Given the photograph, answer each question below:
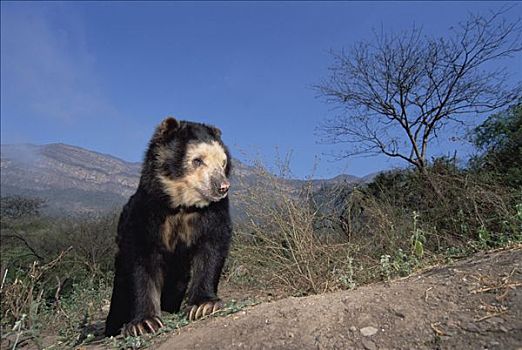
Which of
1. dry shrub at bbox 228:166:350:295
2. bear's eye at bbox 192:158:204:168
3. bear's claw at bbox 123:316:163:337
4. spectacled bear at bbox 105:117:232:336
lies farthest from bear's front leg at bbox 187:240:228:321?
dry shrub at bbox 228:166:350:295

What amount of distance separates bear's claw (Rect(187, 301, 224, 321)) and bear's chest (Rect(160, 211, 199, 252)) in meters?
0.60

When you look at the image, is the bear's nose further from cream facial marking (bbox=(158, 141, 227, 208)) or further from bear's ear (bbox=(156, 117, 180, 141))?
bear's ear (bbox=(156, 117, 180, 141))

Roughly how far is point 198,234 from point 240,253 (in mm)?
2577

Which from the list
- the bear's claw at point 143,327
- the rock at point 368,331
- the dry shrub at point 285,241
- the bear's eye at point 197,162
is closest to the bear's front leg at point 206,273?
the bear's claw at point 143,327

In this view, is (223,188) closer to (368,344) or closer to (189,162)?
(189,162)

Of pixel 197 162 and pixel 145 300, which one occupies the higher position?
pixel 197 162

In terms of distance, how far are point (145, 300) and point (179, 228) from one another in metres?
0.70

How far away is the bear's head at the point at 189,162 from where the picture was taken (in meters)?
4.20

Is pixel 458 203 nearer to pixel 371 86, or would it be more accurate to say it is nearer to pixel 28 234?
pixel 371 86

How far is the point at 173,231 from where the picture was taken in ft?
13.7

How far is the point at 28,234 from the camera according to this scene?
24219 millimetres

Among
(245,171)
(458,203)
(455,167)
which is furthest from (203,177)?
(455,167)

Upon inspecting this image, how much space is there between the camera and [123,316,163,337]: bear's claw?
3.62m

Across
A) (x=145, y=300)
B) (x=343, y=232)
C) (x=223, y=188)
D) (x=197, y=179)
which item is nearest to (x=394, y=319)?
(x=223, y=188)
